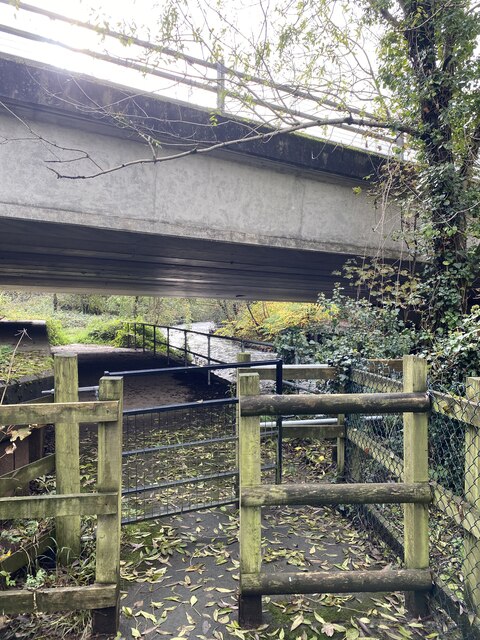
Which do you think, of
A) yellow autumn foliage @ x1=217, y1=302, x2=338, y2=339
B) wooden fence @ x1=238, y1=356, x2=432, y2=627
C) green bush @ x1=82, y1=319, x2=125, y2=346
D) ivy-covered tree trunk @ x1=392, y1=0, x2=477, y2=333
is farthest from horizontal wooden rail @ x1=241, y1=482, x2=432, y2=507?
green bush @ x1=82, y1=319, x2=125, y2=346

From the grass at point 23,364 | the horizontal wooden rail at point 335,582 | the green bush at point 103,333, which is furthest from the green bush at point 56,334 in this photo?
the horizontal wooden rail at point 335,582

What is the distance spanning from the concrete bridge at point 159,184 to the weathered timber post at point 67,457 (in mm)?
2280

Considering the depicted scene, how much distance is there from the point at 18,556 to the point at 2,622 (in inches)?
15.0

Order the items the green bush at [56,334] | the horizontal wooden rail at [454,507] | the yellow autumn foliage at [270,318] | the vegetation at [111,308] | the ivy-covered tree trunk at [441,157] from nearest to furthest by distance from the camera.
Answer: the horizontal wooden rail at [454,507] → the ivy-covered tree trunk at [441,157] → the yellow autumn foliage at [270,318] → the green bush at [56,334] → the vegetation at [111,308]

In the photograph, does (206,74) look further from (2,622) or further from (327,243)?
(2,622)

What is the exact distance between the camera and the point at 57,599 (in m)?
2.14

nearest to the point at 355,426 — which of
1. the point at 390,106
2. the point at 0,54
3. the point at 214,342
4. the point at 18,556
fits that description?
the point at 18,556

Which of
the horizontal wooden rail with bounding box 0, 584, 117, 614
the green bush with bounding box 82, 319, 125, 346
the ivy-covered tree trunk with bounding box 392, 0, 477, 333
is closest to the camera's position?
the horizontal wooden rail with bounding box 0, 584, 117, 614

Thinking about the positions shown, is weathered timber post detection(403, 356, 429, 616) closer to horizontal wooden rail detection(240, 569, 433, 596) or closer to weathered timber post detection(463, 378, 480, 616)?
horizontal wooden rail detection(240, 569, 433, 596)

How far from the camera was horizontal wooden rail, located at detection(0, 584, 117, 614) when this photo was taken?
2117 millimetres

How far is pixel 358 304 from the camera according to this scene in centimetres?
546

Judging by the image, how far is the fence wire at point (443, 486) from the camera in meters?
2.06

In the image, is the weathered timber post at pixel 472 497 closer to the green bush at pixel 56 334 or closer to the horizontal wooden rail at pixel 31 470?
the horizontal wooden rail at pixel 31 470

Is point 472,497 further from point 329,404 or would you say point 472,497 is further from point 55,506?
point 55,506
